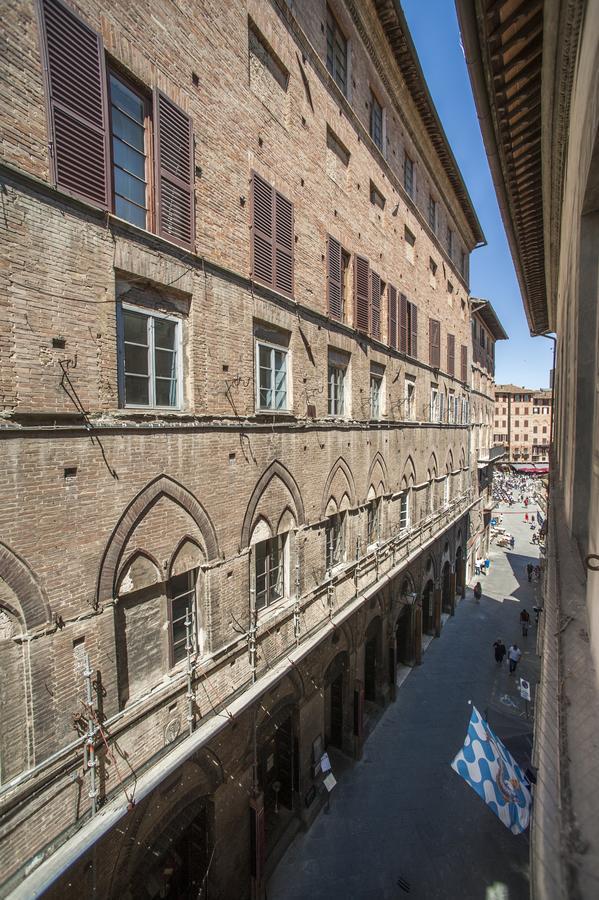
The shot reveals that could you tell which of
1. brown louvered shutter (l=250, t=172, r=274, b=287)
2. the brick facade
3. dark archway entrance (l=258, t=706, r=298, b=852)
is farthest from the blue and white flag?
brown louvered shutter (l=250, t=172, r=274, b=287)

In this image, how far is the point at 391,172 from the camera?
578 inches

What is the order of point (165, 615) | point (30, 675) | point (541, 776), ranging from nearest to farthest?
point (541, 776) < point (30, 675) < point (165, 615)

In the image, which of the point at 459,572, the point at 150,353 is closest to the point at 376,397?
the point at 150,353

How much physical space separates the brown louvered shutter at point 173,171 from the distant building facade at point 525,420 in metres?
74.8

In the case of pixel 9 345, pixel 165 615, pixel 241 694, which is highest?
pixel 9 345

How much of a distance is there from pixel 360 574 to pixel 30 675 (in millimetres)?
8859

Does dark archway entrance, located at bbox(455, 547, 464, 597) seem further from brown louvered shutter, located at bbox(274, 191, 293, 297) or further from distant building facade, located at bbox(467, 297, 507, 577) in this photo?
brown louvered shutter, located at bbox(274, 191, 293, 297)

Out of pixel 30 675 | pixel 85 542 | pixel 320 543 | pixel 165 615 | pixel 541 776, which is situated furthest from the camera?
pixel 320 543

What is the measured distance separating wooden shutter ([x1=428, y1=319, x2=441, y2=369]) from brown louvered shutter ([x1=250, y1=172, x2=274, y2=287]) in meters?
11.9

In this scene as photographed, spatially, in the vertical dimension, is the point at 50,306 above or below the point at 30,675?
above

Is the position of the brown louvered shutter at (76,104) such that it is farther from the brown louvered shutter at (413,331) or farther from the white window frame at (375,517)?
the brown louvered shutter at (413,331)

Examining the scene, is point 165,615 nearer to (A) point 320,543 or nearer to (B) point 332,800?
(A) point 320,543

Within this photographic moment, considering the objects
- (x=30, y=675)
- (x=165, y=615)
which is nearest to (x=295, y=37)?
(x=165, y=615)

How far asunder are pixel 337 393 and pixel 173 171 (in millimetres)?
6587
